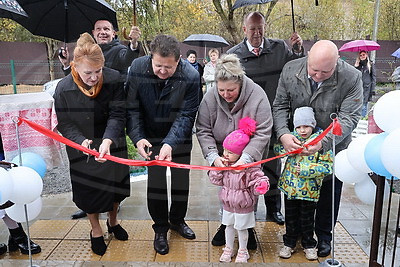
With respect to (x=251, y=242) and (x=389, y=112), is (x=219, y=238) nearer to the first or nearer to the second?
(x=251, y=242)

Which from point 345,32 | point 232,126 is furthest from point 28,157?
point 345,32

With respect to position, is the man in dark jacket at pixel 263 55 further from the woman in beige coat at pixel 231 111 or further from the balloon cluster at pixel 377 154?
the balloon cluster at pixel 377 154

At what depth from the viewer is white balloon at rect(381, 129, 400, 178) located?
6.89 ft

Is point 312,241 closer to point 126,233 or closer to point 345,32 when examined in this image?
point 126,233

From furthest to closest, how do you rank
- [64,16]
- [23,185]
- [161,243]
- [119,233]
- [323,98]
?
[64,16], [119,233], [161,243], [323,98], [23,185]

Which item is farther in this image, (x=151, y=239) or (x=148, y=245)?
(x=151, y=239)

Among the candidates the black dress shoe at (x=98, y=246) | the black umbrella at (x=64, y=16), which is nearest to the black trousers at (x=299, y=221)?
the black dress shoe at (x=98, y=246)

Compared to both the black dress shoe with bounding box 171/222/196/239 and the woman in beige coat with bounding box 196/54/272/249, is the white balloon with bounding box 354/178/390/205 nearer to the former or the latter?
the woman in beige coat with bounding box 196/54/272/249

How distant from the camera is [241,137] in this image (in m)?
3.06

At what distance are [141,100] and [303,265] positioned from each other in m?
1.95

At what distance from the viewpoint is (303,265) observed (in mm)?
3000

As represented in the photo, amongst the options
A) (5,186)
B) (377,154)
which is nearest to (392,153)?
(377,154)

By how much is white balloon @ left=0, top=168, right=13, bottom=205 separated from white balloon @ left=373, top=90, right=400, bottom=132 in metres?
2.51

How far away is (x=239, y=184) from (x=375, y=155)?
3.51 ft
